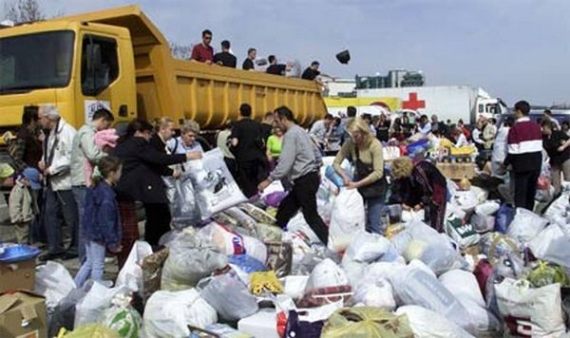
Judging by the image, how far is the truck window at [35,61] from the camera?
852cm

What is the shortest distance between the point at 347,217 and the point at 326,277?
172cm

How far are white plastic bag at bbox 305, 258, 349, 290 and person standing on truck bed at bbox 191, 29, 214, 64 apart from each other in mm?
7039

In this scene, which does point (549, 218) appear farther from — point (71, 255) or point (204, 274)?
point (71, 255)

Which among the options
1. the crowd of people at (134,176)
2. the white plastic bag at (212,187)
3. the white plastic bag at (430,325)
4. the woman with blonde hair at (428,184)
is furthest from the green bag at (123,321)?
the woman with blonde hair at (428,184)

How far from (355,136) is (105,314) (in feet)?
10.2

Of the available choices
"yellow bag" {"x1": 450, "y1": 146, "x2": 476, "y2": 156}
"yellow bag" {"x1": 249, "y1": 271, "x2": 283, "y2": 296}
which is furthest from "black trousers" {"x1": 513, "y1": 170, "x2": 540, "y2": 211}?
"yellow bag" {"x1": 249, "y1": 271, "x2": 283, "y2": 296}

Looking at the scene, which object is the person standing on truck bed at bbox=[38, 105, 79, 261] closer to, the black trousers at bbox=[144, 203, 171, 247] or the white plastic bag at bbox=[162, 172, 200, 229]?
the black trousers at bbox=[144, 203, 171, 247]

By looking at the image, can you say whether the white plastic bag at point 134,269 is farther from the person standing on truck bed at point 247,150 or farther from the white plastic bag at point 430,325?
the person standing on truck bed at point 247,150

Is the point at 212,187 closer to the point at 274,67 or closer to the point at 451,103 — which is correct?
the point at 274,67

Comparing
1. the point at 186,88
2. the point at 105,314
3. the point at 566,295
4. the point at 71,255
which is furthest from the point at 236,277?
the point at 186,88

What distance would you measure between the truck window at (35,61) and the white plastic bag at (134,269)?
3460 millimetres

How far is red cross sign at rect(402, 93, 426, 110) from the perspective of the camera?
3766 cm

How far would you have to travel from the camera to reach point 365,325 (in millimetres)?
3840

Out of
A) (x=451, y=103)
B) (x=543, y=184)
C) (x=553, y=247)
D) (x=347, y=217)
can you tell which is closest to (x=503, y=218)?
(x=347, y=217)
